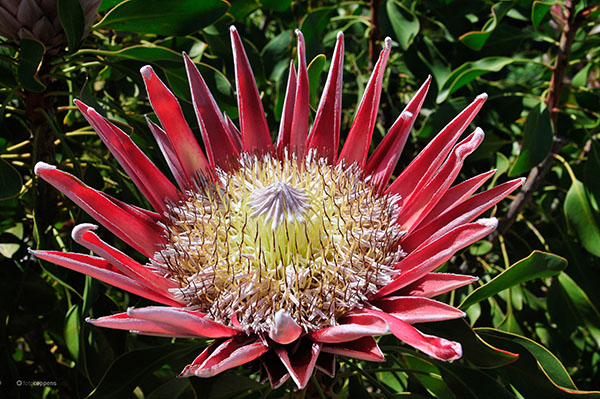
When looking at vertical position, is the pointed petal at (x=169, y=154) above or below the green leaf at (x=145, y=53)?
below

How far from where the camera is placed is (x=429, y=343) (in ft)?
3.12

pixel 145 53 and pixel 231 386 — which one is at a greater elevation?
pixel 145 53

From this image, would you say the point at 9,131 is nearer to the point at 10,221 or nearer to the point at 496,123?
the point at 10,221

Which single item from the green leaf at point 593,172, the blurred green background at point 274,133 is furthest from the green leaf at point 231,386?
the green leaf at point 593,172

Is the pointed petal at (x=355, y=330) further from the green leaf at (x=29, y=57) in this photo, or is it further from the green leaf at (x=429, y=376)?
the green leaf at (x=29, y=57)

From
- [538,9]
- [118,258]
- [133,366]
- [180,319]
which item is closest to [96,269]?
[118,258]

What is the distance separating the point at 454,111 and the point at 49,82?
1477mm

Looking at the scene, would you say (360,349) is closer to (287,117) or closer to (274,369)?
(274,369)

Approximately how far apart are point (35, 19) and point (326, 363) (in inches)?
46.7

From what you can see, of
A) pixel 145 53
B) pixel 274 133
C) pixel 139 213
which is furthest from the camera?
pixel 274 133

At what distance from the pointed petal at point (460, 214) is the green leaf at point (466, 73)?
2.66 ft

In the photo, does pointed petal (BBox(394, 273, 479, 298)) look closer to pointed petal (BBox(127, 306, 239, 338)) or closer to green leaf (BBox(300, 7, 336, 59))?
pointed petal (BBox(127, 306, 239, 338))

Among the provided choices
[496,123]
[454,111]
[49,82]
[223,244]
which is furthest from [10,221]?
[496,123]

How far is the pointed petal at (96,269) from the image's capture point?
104 cm
